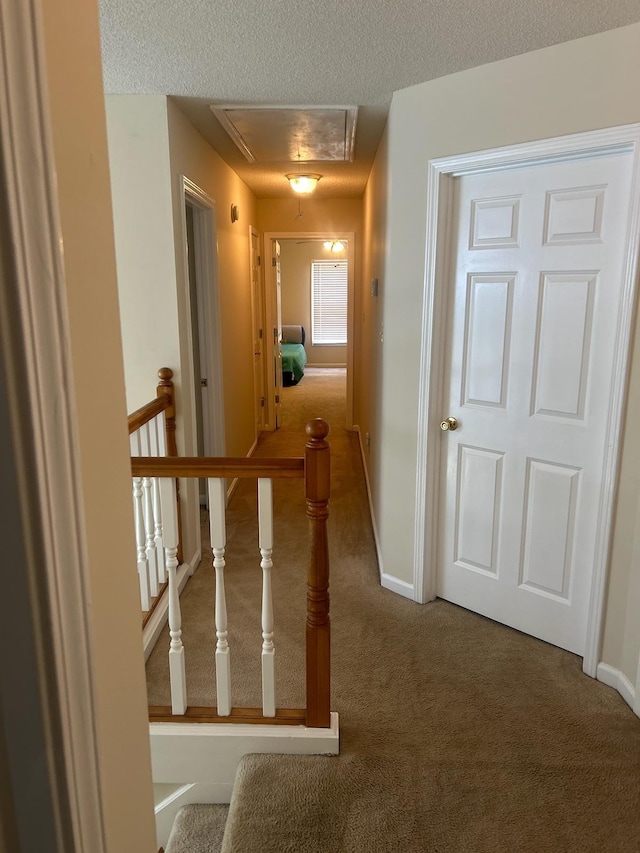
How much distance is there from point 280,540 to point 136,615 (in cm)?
286

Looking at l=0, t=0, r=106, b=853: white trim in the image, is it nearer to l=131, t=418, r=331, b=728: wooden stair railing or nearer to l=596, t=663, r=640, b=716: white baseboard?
l=131, t=418, r=331, b=728: wooden stair railing

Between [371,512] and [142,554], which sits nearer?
[142,554]

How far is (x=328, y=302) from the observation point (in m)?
11.7

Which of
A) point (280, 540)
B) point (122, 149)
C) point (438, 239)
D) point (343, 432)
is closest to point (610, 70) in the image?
point (438, 239)

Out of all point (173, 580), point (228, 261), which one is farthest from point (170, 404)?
point (228, 261)

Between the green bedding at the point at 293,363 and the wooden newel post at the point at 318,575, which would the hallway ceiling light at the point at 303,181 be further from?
the green bedding at the point at 293,363

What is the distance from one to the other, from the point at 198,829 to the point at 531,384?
207 centimetres

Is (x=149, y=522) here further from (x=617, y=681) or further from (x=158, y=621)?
(x=617, y=681)

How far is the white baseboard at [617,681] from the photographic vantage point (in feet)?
7.29

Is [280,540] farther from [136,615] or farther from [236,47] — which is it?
[136,615]

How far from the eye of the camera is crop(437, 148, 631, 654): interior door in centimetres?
230

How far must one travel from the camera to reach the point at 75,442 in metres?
0.63

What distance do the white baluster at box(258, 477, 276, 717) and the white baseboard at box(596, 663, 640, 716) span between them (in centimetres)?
132

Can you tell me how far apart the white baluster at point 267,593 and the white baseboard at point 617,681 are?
4.33ft
